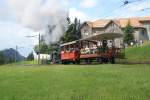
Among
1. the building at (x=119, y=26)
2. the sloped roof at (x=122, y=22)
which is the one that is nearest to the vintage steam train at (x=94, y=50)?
the building at (x=119, y=26)

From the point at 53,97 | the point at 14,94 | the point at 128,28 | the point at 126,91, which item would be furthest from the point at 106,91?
the point at 128,28

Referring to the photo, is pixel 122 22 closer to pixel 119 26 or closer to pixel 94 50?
pixel 119 26

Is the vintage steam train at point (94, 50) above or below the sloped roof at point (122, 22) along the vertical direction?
below

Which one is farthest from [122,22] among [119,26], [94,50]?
[94,50]

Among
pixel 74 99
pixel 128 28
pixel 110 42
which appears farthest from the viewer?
pixel 128 28

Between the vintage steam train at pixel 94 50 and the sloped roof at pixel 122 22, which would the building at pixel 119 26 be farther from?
the vintage steam train at pixel 94 50

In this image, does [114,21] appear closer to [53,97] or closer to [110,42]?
[110,42]

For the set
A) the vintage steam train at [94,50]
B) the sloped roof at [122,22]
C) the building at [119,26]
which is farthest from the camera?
the sloped roof at [122,22]

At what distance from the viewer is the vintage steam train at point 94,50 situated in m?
44.1

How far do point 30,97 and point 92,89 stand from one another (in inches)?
88.4

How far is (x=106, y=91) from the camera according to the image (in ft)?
49.1

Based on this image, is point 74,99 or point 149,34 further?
point 149,34

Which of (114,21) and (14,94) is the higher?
(114,21)

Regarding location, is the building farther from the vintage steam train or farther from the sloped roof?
the vintage steam train
